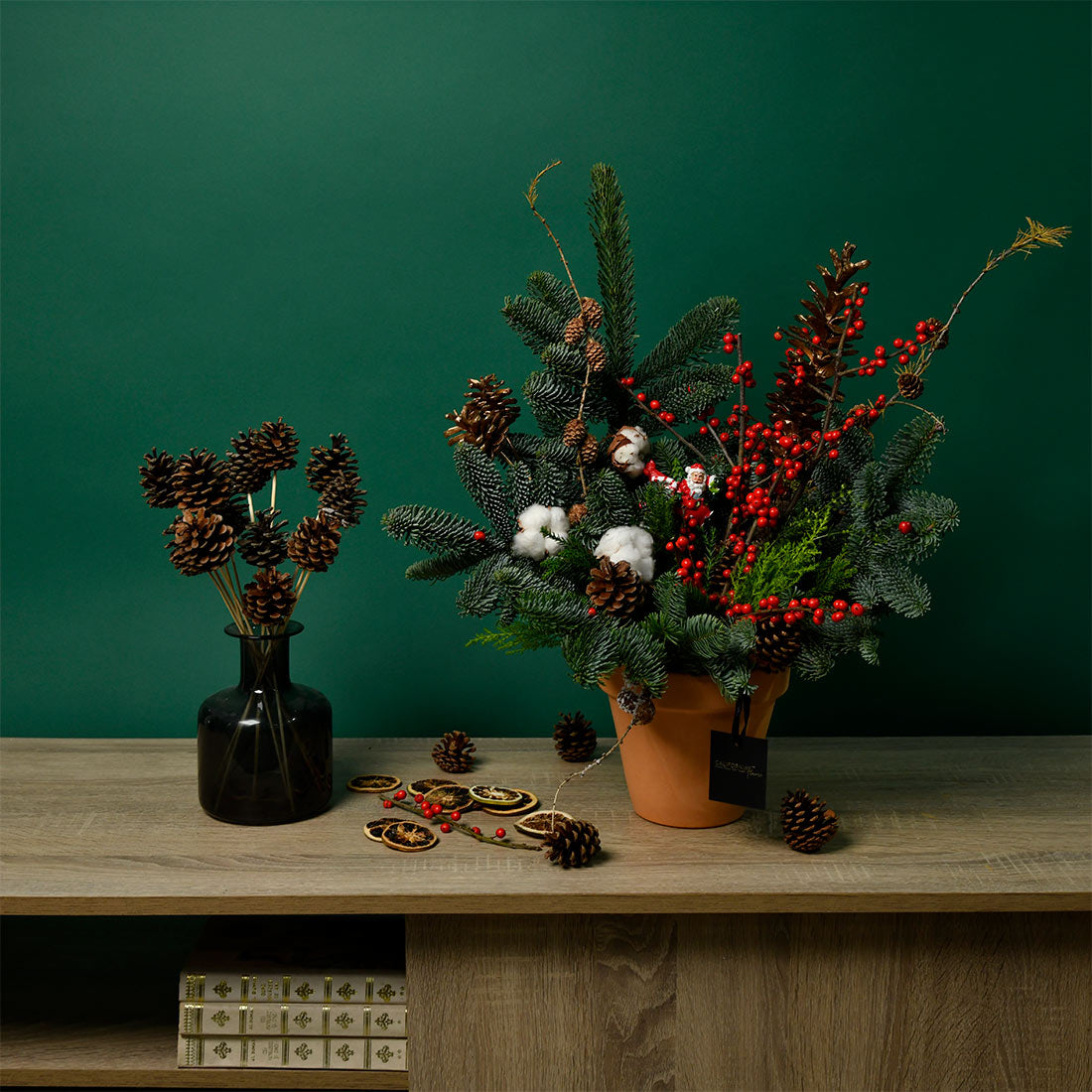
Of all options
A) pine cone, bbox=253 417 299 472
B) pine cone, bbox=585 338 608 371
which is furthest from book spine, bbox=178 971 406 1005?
pine cone, bbox=585 338 608 371

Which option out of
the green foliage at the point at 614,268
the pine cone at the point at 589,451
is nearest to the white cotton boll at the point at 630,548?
the pine cone at the point at 589,451

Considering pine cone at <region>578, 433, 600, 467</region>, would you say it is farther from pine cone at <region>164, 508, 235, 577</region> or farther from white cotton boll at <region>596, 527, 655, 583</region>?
pine cone at <region>164, 508, 235, 577</region>

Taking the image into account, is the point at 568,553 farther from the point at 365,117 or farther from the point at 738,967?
the point at 365,117

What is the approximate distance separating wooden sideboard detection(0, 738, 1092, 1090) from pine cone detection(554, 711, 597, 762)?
203 millimetres

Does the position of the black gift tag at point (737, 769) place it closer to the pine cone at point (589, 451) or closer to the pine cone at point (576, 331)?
the pine cone at point (589, 451)

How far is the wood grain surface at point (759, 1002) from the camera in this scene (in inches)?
37.8

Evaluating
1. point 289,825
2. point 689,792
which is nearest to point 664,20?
point 689,792

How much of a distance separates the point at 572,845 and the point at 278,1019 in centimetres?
32

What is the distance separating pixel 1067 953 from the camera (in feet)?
3.18

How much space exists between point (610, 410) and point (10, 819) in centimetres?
73

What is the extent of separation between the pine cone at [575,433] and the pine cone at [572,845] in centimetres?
36

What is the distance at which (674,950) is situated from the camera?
961 millimetres

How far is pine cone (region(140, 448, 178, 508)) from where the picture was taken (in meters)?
1.04

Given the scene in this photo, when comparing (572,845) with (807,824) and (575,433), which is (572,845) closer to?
(807,824)
